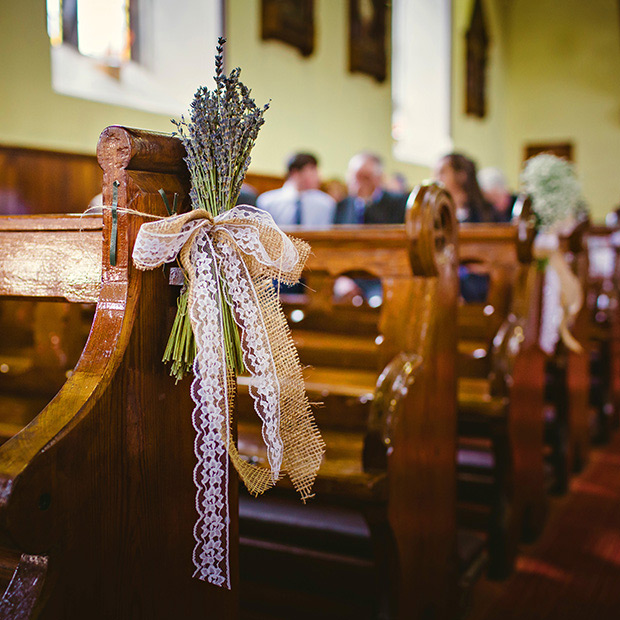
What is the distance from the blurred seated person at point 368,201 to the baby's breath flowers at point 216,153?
3431 mm

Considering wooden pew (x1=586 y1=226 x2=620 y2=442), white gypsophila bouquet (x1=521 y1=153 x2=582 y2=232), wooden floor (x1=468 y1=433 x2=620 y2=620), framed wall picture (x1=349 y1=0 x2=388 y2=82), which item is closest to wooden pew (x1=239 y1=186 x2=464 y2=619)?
wooden floor (x1=468 y1=433 x2=620 y2=620)

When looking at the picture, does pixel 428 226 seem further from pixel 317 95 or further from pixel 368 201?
pixel 317 95

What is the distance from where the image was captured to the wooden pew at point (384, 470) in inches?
70.7

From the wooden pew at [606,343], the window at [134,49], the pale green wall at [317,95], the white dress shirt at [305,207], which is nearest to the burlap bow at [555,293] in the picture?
the wooden pew at [606,343]

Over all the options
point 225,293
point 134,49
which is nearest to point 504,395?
point 225,293

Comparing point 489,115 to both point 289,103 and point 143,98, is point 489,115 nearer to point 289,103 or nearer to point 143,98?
point 289,103

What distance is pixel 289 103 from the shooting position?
6.96 metres

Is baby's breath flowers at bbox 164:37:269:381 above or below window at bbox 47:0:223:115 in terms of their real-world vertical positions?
below

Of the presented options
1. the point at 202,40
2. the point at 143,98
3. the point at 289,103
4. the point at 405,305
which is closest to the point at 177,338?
the point at 405,305

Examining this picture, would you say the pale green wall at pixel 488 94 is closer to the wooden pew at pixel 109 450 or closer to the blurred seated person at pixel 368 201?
the blurred seated person at pixel 368 201

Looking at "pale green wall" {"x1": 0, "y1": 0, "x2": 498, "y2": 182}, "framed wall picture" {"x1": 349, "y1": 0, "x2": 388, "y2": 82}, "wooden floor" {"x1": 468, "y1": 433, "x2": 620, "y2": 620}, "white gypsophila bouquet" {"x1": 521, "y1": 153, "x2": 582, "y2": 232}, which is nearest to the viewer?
"wooden floor" {"x1": 468, "y1": 433, "x2": 620, "y2": 620}

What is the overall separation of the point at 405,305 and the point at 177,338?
102 cm

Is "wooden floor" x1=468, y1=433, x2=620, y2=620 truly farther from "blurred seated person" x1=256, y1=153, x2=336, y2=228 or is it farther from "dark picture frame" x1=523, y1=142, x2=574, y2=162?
"dark picture frame" x1=523, y1=142, x2=574, y2=162

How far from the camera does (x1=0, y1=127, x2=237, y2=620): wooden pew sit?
0.92 m
